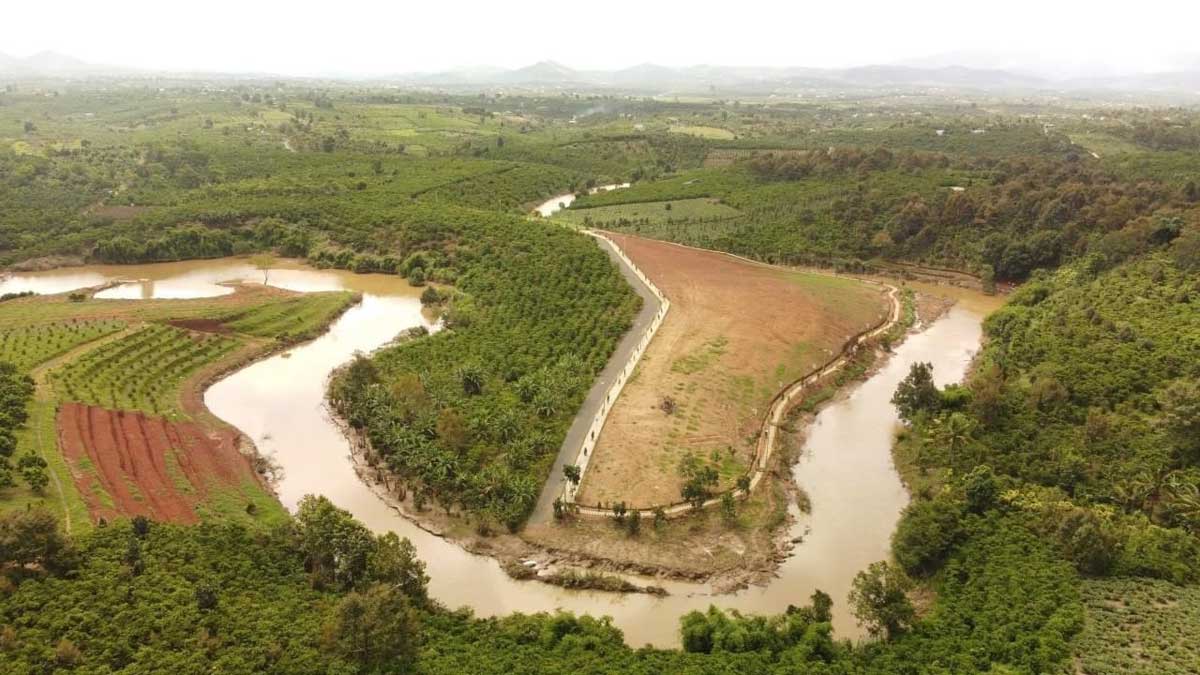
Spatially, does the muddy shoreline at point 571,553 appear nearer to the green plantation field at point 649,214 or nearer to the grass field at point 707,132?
the green plantation field at point 649,214

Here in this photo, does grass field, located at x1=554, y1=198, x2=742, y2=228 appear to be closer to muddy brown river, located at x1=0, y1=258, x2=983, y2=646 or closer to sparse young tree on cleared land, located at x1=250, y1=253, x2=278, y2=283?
muddy brown river, located at x1=0, y1=258, x2=983, y2=646

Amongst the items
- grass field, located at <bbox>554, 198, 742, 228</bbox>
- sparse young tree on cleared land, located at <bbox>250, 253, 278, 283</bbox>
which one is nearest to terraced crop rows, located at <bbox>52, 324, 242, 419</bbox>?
sparse young tree on cleared land, located at <bbox>250, 253, 278, 283</bbox>

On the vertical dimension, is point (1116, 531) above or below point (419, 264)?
below

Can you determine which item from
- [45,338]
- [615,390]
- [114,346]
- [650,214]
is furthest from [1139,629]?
[650,214]

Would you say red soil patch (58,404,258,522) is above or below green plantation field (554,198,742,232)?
below

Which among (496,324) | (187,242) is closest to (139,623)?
(496,324)

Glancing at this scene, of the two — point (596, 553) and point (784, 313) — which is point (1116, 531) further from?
point (784, 313)
